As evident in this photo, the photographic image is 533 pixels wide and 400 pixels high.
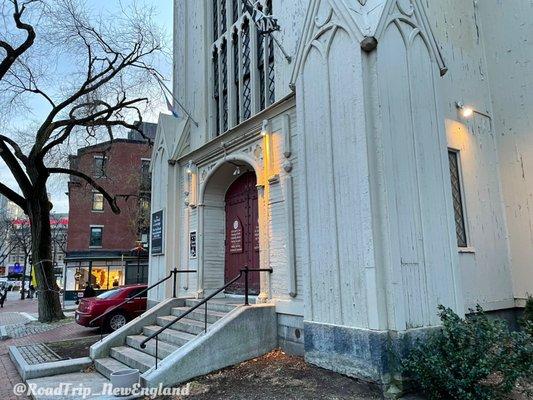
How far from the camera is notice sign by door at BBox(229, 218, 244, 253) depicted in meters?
10.3

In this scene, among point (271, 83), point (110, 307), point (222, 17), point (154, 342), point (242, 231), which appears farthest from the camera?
point (110, 307)

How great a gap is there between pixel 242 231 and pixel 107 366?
4164 millimetres

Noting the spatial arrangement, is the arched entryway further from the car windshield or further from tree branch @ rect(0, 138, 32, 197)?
tree branch @ rect(0, 138, 32, 197)

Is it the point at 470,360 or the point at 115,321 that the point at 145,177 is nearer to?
the point at 115,321

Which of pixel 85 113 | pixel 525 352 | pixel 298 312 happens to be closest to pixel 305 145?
pixel 298 312

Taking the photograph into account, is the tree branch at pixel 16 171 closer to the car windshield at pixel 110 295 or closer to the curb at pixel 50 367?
the car windshield at pixel 110 295

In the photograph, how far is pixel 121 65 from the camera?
16828 millimetres

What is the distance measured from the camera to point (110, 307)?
13461mm

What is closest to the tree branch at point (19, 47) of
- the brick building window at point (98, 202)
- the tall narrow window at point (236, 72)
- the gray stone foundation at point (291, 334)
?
the tall narrow window at point (236, 72)

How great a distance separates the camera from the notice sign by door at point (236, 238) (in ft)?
33.9

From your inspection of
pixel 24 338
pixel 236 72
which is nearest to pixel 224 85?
pixel 236 72

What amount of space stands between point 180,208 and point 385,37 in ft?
25.0

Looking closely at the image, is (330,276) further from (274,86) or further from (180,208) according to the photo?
(180,208)

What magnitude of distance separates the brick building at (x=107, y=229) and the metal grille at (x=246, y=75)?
72.1ft
